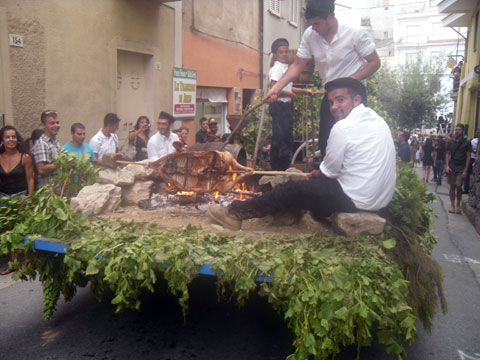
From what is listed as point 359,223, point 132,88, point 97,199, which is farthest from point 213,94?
point 359,223

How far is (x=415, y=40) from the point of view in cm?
4916

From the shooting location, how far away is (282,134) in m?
5.53

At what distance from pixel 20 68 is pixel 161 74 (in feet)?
13.6

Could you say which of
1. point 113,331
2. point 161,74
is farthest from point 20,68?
point 113,331

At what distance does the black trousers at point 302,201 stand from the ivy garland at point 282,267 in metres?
0.28

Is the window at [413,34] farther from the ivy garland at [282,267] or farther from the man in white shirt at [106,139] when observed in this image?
the ivy garland at [282,267]

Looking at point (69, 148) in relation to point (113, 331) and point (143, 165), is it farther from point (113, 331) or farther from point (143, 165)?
point (113, 331)

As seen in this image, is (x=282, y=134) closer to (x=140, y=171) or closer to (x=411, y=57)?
(x=140, y=171)

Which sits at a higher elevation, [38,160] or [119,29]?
[119,29]

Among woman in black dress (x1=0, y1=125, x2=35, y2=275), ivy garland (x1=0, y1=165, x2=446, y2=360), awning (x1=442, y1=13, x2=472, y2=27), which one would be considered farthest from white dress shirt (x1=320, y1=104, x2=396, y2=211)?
awning (x1=442, y1=13, x2=472, y2=27)

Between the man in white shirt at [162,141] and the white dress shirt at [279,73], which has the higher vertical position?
the white dress shirt at [279,73]

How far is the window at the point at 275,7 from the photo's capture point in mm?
17438

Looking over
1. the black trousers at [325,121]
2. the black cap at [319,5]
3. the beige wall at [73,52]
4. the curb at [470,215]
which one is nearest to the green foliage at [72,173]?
the black trousers at [325,121]

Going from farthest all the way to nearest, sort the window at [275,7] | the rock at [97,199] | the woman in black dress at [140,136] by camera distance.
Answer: the window at [275,7] → the woman in black dress at [140,136] → the rock at [97,199]
